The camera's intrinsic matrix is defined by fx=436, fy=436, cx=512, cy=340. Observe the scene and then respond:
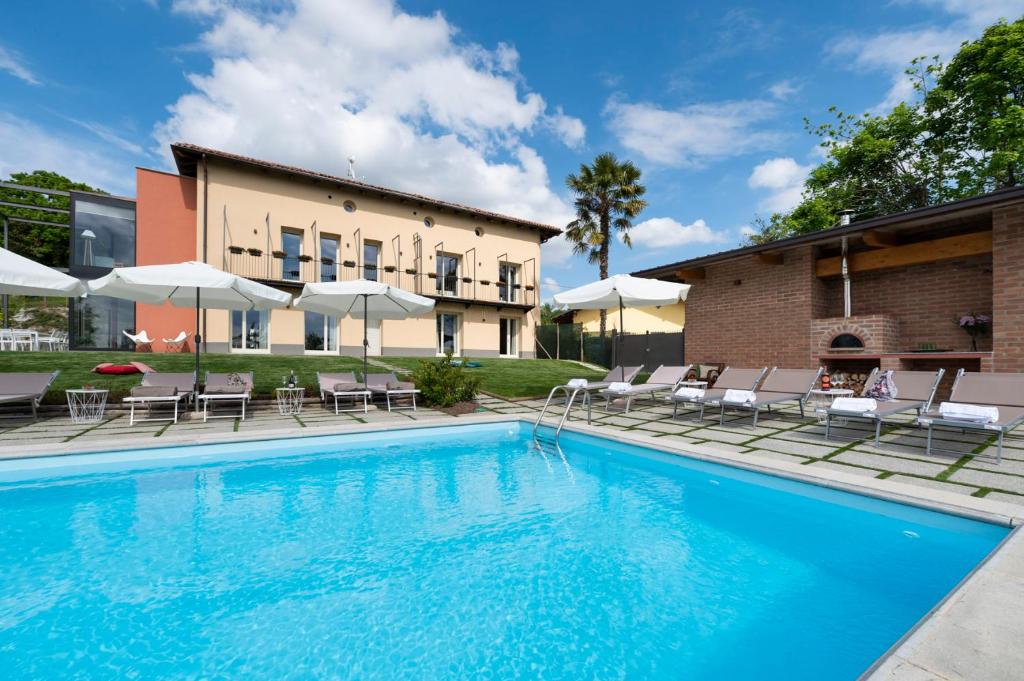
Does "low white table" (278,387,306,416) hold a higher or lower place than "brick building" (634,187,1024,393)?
lower

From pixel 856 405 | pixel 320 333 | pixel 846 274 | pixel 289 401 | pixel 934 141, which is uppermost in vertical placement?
pixel 934 141

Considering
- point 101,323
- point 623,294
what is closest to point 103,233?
point 101,323

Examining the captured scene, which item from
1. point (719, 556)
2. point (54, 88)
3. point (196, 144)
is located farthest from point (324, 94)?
point (719, 556)

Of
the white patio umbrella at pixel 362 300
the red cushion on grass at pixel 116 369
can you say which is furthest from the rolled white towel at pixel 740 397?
the red cushion on grass at pixel 116 369

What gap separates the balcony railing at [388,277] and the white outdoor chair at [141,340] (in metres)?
3.40

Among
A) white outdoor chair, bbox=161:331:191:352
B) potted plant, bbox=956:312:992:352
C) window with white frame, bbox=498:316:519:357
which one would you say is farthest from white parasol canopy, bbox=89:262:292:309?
window with white frame, bbox=498:316:519:357

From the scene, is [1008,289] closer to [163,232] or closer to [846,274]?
[846,274]

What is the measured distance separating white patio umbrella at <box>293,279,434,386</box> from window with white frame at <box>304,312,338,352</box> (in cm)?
771

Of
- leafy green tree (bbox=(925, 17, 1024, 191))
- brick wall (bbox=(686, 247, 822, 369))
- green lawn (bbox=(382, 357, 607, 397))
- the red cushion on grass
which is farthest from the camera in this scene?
leafy green tree (bbox=(925, 17, 1024, 191))

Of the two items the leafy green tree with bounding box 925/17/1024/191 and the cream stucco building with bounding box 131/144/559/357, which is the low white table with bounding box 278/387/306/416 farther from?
the leafy green tree with bounding box 925/17/1024/191

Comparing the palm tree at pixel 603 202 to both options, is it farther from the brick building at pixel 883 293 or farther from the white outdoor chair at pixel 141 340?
the white outdoor chair at pixel 141 340

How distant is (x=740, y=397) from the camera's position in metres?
6.71

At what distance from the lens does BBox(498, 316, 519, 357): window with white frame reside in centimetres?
2220

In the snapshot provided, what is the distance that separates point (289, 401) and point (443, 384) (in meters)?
3.04
